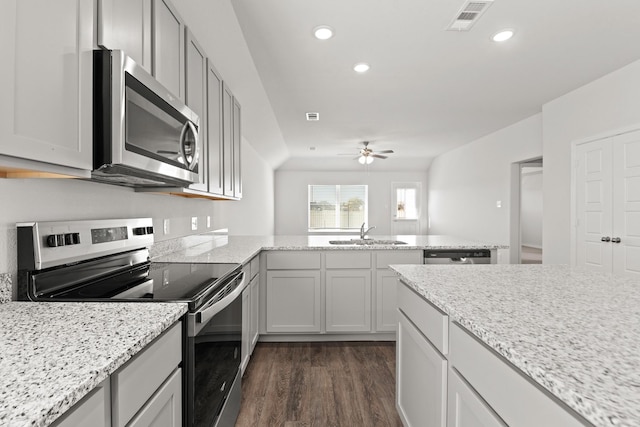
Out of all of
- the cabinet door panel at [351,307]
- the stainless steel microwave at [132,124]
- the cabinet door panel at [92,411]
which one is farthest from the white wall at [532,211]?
the cabinet door panel at [92,411]

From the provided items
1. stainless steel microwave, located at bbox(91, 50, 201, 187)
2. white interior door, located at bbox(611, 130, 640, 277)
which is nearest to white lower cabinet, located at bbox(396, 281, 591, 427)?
stainless steel microwave, located at bbox(91, 50, 201, 187)

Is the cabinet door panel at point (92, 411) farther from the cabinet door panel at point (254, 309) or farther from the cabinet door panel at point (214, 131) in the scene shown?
the cabinet door panel at point (254, 309)

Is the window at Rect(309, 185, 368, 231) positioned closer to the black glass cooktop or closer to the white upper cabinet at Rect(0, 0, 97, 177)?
the black glass cooktop

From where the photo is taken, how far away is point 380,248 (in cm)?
308

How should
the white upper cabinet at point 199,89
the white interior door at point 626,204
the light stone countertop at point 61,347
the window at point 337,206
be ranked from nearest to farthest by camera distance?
1. the light stone countertop at point 61,347
2. the white upper cabinet at point 199,89
3. the white interior door at point 626,204
4. the window at point 337,206

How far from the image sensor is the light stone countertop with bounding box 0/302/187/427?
0.55 meters

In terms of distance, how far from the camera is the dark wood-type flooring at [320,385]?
1.99 metres

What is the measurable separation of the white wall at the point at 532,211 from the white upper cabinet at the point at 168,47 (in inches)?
402

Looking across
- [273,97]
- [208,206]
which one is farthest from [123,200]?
[273,97]

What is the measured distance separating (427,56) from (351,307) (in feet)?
7.73

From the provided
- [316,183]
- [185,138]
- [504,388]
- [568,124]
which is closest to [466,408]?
[504,388]

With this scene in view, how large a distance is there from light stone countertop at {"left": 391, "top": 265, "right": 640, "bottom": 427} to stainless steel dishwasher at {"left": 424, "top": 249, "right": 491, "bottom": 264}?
1.40 m

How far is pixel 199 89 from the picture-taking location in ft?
6.97

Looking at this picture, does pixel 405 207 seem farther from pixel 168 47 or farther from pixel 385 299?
pixel 168 47
